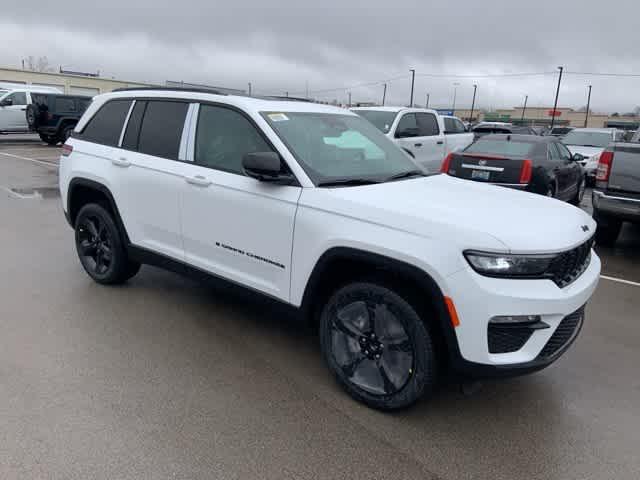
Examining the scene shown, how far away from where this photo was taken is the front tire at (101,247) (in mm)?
4711

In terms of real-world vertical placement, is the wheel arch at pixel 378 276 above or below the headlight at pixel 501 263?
below

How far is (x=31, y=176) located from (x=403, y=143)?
8616 millimetres

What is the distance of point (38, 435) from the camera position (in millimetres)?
2771

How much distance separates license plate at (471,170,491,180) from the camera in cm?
839

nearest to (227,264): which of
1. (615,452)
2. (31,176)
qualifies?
(615,452)

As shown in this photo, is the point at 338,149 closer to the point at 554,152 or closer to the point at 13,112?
the point at 554,152

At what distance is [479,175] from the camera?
27.7ft

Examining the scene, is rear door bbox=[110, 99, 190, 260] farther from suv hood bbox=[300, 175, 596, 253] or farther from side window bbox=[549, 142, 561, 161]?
side window bbox=[549, 142, 561, 161]

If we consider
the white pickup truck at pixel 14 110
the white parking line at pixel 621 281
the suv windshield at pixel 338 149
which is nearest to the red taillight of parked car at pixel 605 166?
the white parking line at pixel 621 281

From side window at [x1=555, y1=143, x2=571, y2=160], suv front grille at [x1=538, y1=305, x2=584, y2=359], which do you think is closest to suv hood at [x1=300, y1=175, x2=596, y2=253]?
suv front grille at [x1=538, y1=305, x2=584, y2=359]

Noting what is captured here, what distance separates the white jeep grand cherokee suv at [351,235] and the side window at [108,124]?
1.3 inches

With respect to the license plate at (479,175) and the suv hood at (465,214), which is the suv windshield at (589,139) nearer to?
the license plate at (479,175)

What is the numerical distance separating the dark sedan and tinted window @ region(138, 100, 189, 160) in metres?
5.56

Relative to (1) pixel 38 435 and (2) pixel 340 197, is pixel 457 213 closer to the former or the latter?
(2) pixel 340 197
